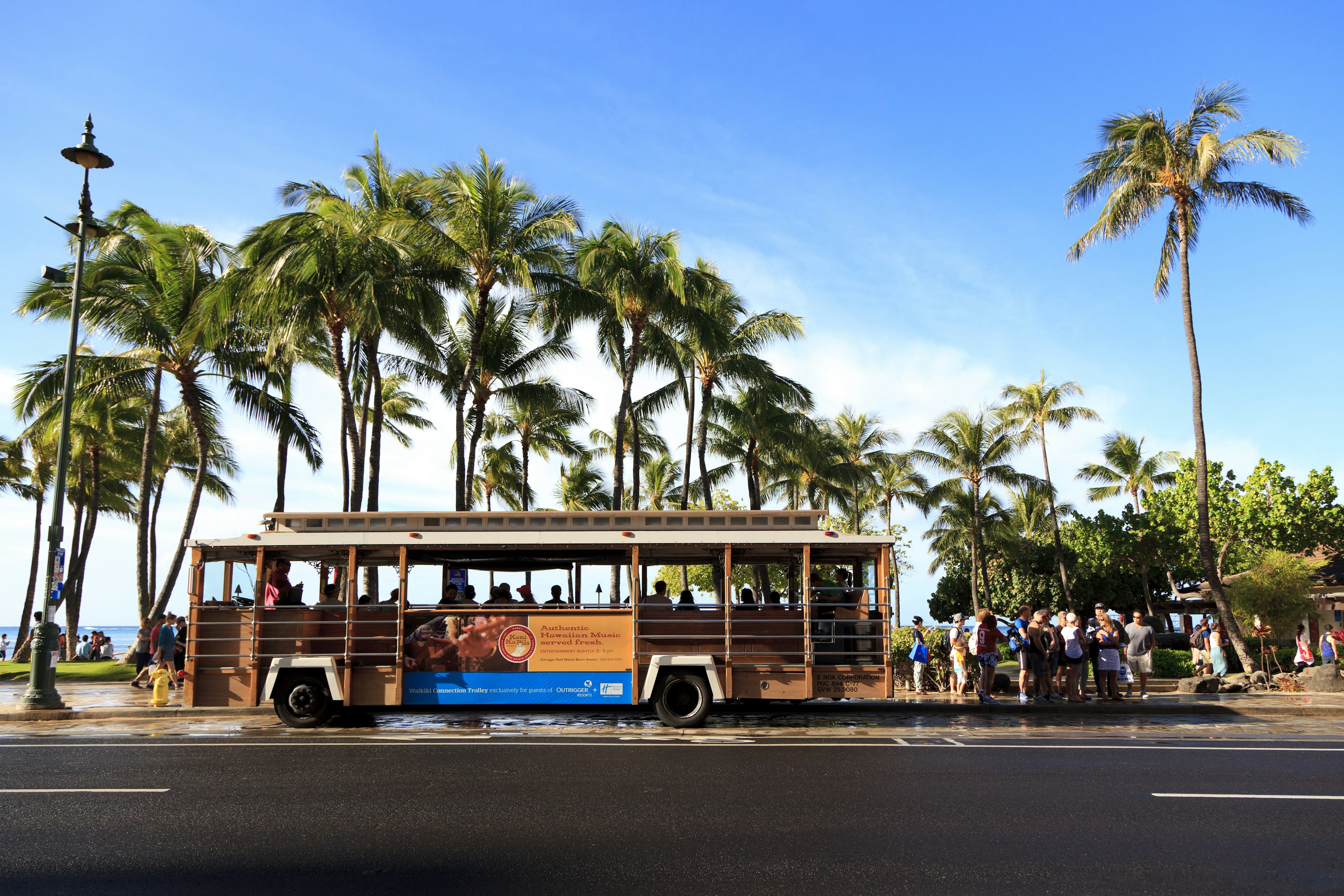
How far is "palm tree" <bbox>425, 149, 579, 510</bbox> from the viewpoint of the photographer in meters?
23.3

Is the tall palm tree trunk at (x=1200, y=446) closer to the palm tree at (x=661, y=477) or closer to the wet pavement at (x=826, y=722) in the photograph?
the wet pavement at (x=826, y=722)

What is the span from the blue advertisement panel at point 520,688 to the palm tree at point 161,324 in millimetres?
13889

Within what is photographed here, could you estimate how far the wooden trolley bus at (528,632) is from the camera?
42.0 ft

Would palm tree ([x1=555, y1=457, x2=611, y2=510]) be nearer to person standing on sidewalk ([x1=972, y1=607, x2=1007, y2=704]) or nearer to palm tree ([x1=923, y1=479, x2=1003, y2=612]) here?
palm tree ([x1=923, y1=479, x2=1003, y2=612])

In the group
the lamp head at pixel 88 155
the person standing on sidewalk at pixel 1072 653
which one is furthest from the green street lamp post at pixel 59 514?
the person standing on sidewalk at pixel 1072 653

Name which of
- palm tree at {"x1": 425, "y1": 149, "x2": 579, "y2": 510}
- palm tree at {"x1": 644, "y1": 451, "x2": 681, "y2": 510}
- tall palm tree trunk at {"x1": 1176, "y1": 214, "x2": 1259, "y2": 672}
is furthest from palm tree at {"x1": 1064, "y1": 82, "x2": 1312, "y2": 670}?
palm tree at {"x1": 644, "y1": 451, "x2": 681, "y2": 510}

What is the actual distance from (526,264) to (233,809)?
17.5m

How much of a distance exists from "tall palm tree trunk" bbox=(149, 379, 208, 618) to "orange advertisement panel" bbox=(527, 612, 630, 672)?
15254 mm

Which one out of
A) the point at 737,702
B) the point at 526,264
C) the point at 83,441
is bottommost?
the point at 737,702

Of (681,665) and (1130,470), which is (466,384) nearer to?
(681,665)

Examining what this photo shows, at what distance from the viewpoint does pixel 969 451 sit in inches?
1869

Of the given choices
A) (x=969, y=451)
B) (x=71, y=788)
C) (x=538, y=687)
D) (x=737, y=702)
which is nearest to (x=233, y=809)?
(x=71, y=788)

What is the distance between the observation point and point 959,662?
18484 mm

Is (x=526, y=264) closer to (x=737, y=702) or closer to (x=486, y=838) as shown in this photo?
(x=737, y=702)
